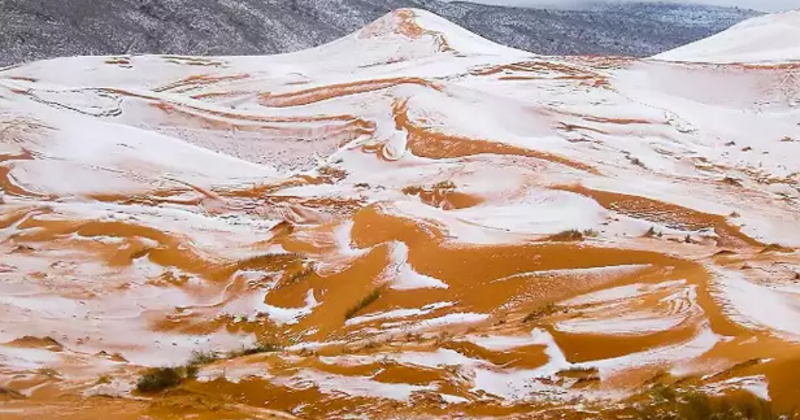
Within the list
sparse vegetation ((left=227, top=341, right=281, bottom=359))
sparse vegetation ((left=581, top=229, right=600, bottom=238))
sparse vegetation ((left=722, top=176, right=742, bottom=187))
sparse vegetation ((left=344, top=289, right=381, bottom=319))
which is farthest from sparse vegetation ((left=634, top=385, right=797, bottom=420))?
sparse vegetation ((left=722, top=176, right=742, bottom=187))

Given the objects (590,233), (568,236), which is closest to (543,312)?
(568,236)

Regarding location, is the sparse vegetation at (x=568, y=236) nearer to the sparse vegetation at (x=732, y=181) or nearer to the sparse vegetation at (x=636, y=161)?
Result: the sparse vegetation at (x=732, y=181)

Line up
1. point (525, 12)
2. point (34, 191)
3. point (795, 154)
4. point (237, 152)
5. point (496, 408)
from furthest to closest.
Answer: point (525, 12) < point (237, 152) < point (795, 154) < point (34, 191) < point (496, 408)

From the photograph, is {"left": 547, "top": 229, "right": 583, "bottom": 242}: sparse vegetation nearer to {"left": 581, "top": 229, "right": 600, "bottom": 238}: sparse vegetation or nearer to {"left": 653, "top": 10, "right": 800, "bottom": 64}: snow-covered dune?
{"left": 581, "top": 229, "right": 600, "bottom": 238}: sparse vegetation

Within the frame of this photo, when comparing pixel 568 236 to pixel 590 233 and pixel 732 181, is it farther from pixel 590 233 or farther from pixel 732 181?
pixel 732 181

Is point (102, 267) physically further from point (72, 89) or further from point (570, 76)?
point (570, 76)

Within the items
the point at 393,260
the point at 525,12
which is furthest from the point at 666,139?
the point at 525,12
